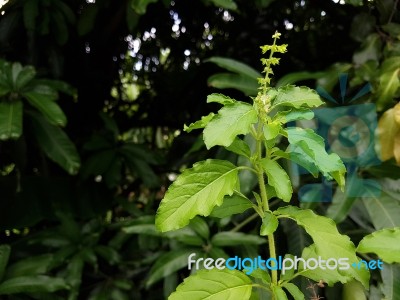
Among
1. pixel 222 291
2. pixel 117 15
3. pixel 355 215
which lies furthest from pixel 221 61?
pixel 222 291

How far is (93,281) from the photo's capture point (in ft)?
4.81

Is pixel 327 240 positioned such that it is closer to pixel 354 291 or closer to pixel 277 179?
pixel 277 179

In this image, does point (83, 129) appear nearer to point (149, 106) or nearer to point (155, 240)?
point (149, 106)

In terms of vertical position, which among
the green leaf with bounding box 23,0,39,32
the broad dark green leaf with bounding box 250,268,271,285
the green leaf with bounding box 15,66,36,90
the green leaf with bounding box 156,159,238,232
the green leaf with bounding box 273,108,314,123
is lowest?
the broad dark green leaf with bounding box 250,268,271,285

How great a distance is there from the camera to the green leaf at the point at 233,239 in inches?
43.7

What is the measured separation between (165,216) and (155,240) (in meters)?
0.86

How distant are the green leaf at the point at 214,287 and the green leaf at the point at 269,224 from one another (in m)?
0.06

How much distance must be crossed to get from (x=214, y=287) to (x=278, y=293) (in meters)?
0.07

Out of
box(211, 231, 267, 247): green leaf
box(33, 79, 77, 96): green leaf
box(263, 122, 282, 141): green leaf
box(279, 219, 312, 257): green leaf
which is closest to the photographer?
box(263, 122, 282, 141): green leaf

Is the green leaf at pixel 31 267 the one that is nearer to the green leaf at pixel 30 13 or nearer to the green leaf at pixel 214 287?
the green leaf at pixel 30 13

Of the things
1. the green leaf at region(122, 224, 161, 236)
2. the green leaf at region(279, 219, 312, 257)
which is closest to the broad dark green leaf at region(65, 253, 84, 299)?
the green leaf at region(122, 224, 161, 236)

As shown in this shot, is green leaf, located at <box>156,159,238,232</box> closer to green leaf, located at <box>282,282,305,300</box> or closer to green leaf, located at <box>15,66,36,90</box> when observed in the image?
green leaf, located at <box>282,282,305,300</box>

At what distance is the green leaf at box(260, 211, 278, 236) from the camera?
0.54 meters

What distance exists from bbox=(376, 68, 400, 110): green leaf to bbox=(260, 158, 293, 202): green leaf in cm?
60
